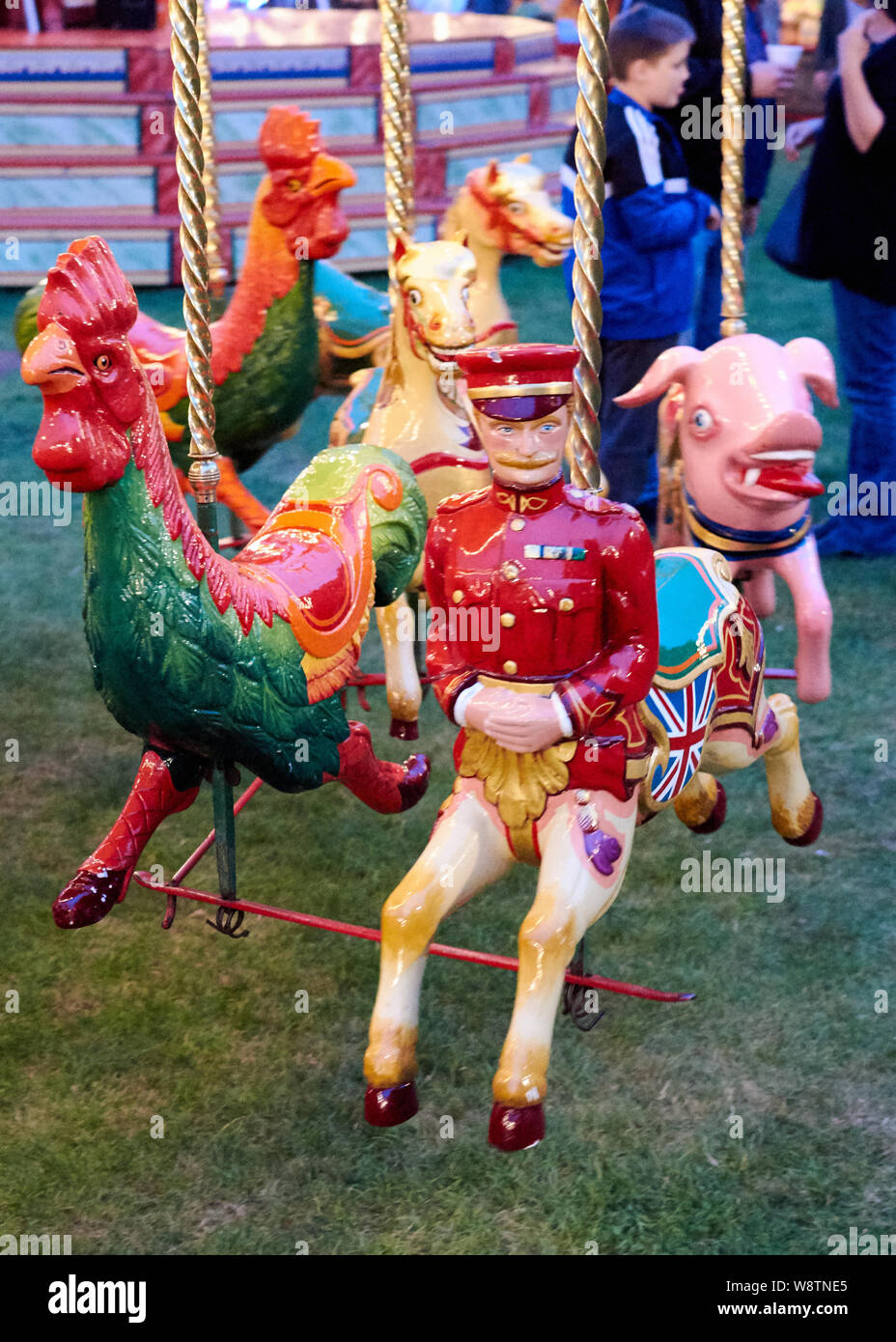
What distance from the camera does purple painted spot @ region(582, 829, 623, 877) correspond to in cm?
205

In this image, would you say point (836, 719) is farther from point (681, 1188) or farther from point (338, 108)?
point (338, 108)

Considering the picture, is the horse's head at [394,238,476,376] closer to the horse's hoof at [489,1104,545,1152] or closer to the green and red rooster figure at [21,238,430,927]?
the green and red rooster figure at [21,238,430,927]

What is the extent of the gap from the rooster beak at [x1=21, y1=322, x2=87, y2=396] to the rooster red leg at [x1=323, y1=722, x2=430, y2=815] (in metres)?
0.83

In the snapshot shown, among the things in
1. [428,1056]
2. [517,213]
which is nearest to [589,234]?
[428,1056]

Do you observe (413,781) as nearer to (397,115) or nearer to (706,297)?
(397,115)

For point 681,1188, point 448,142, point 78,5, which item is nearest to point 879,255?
point 681,1188

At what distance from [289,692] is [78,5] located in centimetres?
934

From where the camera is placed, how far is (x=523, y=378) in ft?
6.29

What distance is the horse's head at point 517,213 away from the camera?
144 inches

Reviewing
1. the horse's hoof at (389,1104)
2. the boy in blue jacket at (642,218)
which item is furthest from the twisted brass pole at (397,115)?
the horse's hoof at (389,1104)

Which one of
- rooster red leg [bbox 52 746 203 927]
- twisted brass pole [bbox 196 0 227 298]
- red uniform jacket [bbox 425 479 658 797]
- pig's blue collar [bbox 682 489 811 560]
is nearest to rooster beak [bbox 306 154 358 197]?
twisted brass pole [bbox 196 0 227 298]

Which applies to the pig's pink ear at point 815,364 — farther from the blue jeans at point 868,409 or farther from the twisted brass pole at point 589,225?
the blue jeans at point 868,409

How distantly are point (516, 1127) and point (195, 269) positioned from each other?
52.1 inches
